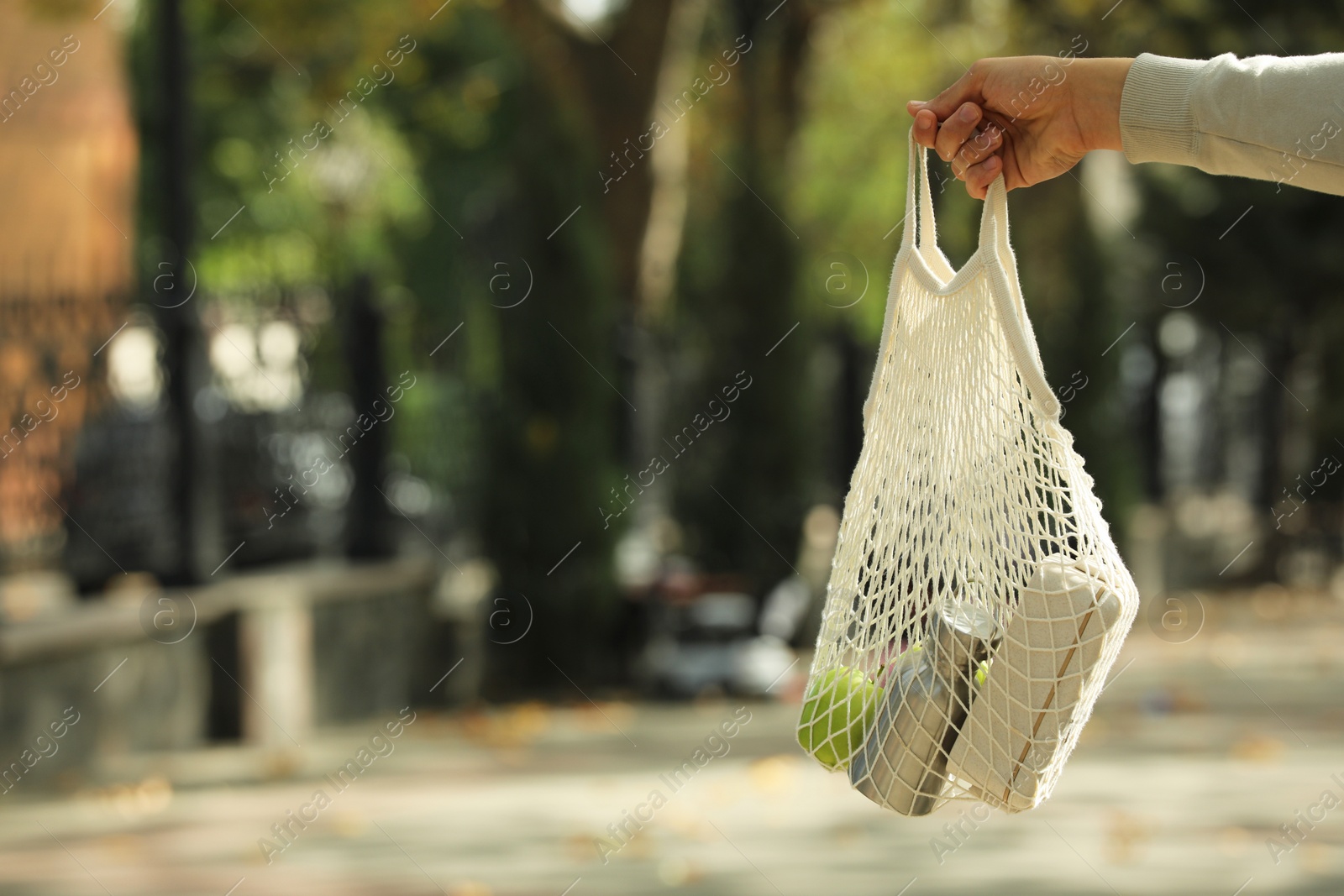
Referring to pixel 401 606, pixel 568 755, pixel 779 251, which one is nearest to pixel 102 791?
pixel 568 755

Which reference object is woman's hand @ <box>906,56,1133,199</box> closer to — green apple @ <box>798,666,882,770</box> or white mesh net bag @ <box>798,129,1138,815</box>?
white mesh net bag @ <box>798,129,1138,815</box>

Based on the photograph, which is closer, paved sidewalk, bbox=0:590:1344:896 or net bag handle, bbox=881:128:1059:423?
net bag handle, bbox=881:128:1059:423

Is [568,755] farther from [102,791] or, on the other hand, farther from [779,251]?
[779,251]

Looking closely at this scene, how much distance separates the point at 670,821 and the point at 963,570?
3.54 meters

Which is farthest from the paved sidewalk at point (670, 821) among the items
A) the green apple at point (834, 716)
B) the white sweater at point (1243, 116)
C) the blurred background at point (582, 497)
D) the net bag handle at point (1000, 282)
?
the white sweater at point (1243, 116)

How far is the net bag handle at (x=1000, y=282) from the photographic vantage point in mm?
2186

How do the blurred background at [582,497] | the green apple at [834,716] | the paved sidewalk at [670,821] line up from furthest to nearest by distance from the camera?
the blurred background at [582,497] < the paved sidewalk at [670,821] < the green apple at [834,716]

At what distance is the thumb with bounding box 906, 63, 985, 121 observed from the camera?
7.22 feet

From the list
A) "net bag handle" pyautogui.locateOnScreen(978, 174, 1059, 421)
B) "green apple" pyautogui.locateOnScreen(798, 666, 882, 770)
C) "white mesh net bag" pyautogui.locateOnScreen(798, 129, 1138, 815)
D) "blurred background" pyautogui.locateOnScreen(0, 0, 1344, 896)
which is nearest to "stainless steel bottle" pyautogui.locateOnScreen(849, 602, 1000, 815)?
"white mesh net bag" pyautogui.locateOnScreen(798, 129, 1138, 815)

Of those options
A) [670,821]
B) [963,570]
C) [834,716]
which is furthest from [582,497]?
[963,570]

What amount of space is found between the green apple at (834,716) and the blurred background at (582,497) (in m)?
1.10

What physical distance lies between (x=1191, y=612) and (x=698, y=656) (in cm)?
581

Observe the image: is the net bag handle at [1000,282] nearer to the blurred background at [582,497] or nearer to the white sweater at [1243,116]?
the white sweater at [1243,116]

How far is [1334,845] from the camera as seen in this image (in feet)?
16.8
